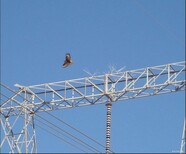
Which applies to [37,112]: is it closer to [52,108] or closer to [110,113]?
[52,108]

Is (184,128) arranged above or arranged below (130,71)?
below

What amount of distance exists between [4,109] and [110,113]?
6584 mm

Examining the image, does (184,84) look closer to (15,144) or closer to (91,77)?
(91,77)

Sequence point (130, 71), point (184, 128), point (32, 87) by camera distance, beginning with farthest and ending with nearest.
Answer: point (32, 87) < point (130, 71) < point (184, 128)

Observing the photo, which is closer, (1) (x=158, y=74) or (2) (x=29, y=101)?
(1) (x=158, y=74)

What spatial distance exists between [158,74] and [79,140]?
7143 millimetres

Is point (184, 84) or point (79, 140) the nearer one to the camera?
point (184, 84)

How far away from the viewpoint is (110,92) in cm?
4884

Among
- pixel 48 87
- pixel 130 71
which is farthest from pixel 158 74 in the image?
pixel 48 87

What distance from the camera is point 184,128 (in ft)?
149

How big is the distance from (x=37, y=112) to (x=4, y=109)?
5.83ft

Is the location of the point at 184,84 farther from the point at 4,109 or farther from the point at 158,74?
the point at 4,109

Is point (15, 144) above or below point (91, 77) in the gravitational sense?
below

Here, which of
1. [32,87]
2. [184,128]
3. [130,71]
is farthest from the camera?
[32,87]
